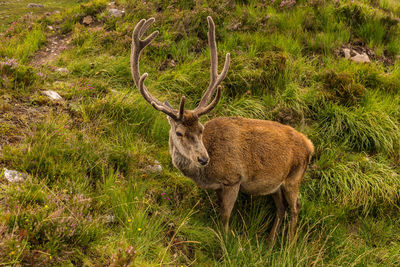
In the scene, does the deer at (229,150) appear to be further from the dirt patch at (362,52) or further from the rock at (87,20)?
the rock at (87,20)

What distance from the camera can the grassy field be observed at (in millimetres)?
3803

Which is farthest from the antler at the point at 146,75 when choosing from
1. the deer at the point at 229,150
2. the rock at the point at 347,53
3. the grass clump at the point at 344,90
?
the rock at the point at 347,53

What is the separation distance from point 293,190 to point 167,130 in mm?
2351

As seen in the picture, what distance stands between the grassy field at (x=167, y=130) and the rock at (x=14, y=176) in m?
0.07

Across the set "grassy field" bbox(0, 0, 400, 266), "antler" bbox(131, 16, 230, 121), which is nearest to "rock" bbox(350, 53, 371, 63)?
"grassy field" bbox(0, 0, 400, 266)

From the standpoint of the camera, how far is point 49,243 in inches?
124

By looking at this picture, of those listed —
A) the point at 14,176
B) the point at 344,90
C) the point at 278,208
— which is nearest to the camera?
the point at 14,176

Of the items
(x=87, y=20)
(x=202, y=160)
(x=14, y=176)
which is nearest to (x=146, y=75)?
(x=202, y=160)

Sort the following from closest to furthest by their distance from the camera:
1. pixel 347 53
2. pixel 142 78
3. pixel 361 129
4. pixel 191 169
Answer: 1. pixel 142 78
2. pixel 191 169
3. pixel 361 129
4. pixel 347 53

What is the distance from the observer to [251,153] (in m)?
5.08

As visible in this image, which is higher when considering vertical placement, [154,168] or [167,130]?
[167,130]

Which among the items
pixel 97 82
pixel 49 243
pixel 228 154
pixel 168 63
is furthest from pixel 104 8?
pixel 49 243

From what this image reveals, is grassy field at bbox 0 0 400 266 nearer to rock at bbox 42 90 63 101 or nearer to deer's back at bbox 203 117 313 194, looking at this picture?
rock at bbox 42 90 63 101

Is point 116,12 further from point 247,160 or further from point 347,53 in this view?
point 247,160
